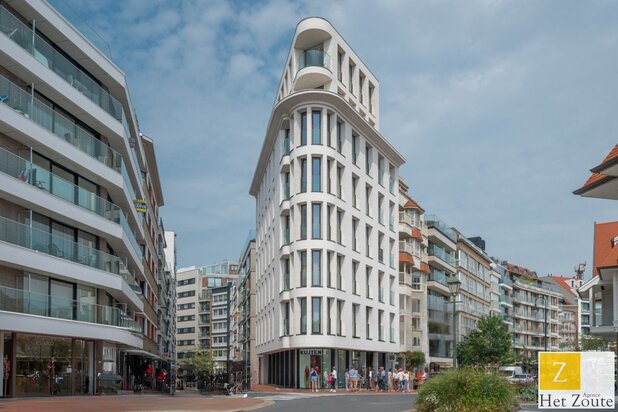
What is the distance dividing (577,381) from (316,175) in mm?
42674

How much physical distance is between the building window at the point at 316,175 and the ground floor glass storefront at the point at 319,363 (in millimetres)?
11574

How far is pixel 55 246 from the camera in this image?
116 ft

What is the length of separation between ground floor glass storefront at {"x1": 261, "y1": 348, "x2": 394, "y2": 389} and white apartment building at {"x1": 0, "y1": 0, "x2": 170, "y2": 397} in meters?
14.4

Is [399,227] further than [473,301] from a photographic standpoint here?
No

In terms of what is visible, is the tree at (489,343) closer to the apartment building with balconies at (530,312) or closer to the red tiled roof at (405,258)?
the red tiled roof at (405,258)

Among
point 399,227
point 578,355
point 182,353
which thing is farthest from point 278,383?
point 182,353

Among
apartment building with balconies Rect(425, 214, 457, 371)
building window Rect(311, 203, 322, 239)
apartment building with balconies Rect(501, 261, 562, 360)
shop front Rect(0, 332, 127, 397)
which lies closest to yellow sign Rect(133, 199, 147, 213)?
building window Rect(311, 203, 322, 239)

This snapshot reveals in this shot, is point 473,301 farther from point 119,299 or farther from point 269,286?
point 119,299

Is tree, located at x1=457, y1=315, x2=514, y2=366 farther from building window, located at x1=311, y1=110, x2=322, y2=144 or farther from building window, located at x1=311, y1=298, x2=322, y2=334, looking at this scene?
building window, located at x1=311, y1=110, x2=322, y2=144

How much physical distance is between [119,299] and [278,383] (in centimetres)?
2220

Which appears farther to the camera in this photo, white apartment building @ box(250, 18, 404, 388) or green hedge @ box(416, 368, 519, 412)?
white apartment building @ box(250, 18, 404, 388)

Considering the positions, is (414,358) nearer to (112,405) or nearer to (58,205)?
(58,205)

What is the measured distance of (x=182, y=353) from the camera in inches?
6678

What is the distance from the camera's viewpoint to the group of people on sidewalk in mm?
50875
